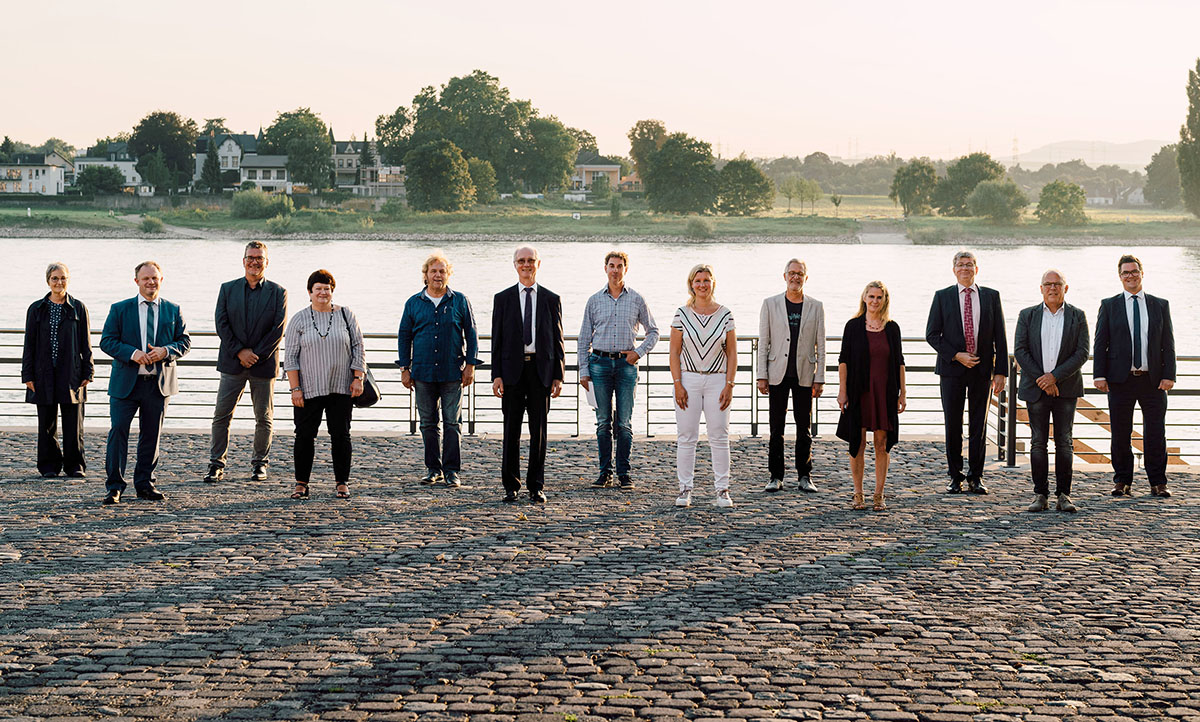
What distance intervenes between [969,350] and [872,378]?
1457mm

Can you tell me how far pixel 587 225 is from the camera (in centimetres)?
10819

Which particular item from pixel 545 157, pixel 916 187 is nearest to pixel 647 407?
pixel 916 187

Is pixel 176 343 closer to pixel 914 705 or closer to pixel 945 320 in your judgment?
pixel 945 320

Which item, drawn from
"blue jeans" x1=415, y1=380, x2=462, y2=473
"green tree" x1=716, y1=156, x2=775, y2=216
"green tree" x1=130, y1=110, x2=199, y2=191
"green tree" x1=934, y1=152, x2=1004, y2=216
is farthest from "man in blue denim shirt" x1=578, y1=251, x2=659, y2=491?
"green tree" x1=130, y1=110, x2=199, y2=191

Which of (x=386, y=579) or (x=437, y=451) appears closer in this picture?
(x=386, y=579)

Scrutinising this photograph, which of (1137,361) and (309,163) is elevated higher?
(309,163)

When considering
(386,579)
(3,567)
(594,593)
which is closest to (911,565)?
(594,593)

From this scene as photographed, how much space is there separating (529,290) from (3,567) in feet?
12.7

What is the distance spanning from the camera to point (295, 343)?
9.38m

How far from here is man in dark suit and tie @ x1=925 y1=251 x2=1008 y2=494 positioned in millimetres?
10125

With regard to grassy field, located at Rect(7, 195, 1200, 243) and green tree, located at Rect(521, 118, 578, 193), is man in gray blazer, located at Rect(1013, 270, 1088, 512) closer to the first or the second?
grassy field, located at Rect(7, 195, 1200, 243)

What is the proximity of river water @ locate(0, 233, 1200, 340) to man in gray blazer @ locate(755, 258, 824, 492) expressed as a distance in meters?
28.9

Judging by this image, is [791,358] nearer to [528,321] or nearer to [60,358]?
[528,321]

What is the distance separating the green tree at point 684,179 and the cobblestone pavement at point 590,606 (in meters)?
110
